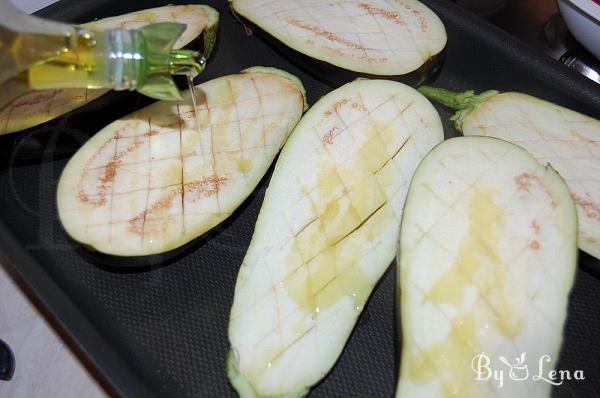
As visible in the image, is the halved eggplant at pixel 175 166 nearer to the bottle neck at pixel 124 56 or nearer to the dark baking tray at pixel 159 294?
the dark baking tray at pixel 159 294

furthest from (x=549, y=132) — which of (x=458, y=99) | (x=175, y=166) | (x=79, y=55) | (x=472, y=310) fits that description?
(x=79, y=55)

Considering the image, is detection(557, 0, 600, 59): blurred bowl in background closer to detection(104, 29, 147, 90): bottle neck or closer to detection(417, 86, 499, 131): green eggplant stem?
detection(417, 86, 499, 131): green eggplant stem

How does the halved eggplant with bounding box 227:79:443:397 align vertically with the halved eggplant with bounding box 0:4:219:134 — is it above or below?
below

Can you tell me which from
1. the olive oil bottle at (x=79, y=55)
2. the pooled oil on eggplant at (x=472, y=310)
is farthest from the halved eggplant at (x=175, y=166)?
the pooled oil on eggplant at (x=472, y=310)

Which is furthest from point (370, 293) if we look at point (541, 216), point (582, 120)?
point (582, 120)

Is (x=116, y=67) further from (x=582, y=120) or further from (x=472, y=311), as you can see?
(x=582, y=120)

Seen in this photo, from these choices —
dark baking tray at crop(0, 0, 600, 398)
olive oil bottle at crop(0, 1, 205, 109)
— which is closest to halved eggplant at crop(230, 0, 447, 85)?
dark baking tray at crop(0, 0, 600, 398)
